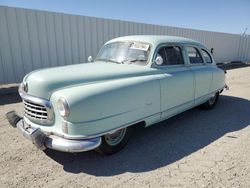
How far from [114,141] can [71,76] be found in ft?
3.93

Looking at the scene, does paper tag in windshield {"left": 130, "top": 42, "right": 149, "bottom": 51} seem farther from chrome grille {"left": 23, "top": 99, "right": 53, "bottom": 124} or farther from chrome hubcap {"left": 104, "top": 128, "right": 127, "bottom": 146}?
chrome grille {"left": 23, "top": 99, "right": 53, "bottom": 124}

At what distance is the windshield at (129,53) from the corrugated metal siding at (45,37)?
478 cm

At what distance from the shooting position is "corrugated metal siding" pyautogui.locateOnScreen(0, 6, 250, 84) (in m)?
7.62

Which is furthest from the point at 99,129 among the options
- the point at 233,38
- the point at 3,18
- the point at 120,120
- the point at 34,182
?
the point at 233,38

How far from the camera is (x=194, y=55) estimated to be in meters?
5.17

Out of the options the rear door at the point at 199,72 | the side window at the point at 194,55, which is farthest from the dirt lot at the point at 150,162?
the side window at the point at 194,55

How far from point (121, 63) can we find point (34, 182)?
238cm

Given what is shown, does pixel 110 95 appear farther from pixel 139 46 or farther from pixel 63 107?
pixel 139 46

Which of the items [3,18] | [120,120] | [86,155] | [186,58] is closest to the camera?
[120,120]

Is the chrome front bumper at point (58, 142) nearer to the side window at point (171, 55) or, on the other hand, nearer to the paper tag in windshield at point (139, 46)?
the paper tag in windshield at point (139, 46)

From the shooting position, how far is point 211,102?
19.3 feet

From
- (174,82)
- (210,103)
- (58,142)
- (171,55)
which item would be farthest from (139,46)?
(210,103)

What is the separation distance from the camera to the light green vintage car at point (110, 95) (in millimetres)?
2803

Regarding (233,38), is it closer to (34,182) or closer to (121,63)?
(121,63)
